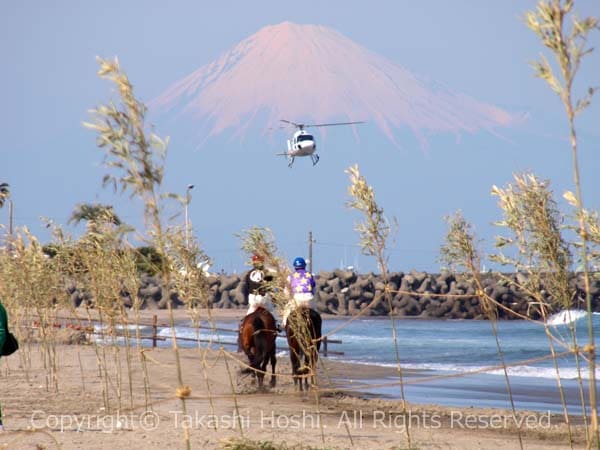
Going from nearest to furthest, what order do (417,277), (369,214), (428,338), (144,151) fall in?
(144,151) → (369,214) → (428,338) → (417,277)

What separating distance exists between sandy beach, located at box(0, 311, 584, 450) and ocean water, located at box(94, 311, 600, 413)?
67 cm

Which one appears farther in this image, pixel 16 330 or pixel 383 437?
pixel 16 330

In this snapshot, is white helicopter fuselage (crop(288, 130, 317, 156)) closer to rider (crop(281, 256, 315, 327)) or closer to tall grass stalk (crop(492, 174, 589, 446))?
rider (crop(281, 256, 315, 327))

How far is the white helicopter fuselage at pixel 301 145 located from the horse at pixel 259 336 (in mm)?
58316

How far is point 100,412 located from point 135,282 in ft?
6.13

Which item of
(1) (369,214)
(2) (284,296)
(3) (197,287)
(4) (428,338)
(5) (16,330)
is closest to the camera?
(1) (369,214)

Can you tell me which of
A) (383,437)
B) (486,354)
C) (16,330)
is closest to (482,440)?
(383,437)

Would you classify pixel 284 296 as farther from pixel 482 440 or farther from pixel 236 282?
pixel 236 282

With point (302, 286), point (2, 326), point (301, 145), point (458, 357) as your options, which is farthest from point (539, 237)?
point (301, 145)

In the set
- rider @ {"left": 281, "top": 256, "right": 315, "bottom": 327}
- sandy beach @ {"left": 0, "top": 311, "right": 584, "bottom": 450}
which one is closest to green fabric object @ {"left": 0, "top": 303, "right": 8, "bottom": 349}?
sandy beach @ {"left": 0, "top": 311, "right": 584, "bottom": 450}

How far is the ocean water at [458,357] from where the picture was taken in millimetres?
20500

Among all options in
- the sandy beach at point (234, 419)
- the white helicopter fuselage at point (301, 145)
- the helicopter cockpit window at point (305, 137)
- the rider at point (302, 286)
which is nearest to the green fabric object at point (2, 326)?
the sandy beach at point (234, 419)

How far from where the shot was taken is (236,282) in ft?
255

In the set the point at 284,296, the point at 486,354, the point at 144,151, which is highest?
the point at 144,151
